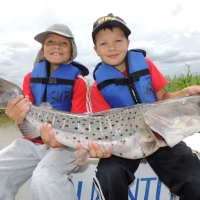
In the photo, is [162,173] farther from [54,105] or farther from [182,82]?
Answer: [182,82]

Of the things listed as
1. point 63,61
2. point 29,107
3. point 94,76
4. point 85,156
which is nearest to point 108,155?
point 85,156

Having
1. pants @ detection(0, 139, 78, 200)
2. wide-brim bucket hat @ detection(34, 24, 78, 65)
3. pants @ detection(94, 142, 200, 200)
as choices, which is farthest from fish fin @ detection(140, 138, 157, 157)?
wide-brim bucket hat @ detection(34, 24, 78, 65)

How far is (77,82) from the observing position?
14.0ft

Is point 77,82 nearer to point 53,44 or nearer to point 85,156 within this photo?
point 53,44

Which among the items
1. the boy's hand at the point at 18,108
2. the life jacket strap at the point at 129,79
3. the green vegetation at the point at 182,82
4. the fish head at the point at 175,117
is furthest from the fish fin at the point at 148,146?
the green vegetation at the point at 182,82

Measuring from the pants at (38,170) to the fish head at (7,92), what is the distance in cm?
62

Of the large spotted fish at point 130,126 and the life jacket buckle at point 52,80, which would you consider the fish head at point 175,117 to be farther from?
the life jacket buckle at point 52,80

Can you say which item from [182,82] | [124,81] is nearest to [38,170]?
[124,81]

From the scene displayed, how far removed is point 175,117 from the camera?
9.38 ft

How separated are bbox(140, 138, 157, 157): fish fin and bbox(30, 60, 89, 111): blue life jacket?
1.66 metres

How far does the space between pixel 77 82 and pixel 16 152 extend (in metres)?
1.39

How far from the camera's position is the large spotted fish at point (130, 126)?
2850 mm

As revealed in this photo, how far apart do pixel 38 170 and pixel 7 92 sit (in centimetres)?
118

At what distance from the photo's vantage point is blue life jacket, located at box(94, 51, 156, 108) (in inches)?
153
